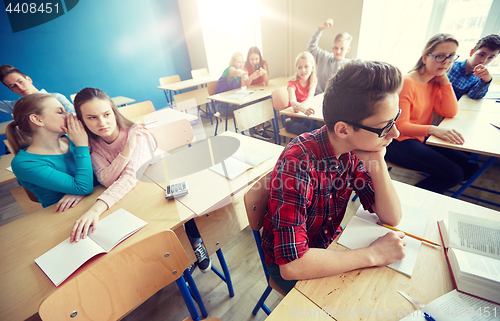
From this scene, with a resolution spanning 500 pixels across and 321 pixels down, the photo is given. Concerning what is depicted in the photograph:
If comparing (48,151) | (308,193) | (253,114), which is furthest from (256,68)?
(308,193)

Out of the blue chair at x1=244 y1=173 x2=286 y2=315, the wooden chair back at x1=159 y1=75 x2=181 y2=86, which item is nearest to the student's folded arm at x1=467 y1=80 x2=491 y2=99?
the blue chair at x1=244 y1=173 x2=286 y2=315

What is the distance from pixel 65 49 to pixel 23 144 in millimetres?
4193

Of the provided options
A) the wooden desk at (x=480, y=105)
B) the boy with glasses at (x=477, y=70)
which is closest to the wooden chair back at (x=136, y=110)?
the wooden desk at (x=480, y=105)

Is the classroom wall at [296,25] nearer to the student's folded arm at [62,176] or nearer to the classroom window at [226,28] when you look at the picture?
the classroom window at [226,28]

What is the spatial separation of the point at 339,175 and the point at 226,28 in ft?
17.8

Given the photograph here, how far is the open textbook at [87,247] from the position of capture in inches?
32.4

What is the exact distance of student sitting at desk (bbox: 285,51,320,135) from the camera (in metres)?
2.47

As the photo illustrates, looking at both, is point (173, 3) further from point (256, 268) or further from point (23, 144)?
point (256, 268)

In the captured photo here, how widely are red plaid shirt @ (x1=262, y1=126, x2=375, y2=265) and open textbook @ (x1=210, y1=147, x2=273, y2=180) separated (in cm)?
49

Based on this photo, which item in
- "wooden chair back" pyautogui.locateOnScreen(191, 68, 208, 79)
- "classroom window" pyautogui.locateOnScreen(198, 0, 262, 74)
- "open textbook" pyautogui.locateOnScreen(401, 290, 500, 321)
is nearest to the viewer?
"open textbook" pyautogui.locateOnScreen(401, 290, 500, 321)

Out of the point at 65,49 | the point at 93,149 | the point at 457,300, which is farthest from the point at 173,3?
the point at 457,300

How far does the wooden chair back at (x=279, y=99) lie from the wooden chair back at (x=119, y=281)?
204cm

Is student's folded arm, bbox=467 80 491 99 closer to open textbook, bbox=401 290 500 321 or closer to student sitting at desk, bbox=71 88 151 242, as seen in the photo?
open textbook, bbox=401 290 500 321

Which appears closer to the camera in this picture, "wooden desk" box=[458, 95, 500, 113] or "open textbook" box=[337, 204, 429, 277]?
"open textbook" box=[337, 204, 429, 277]
